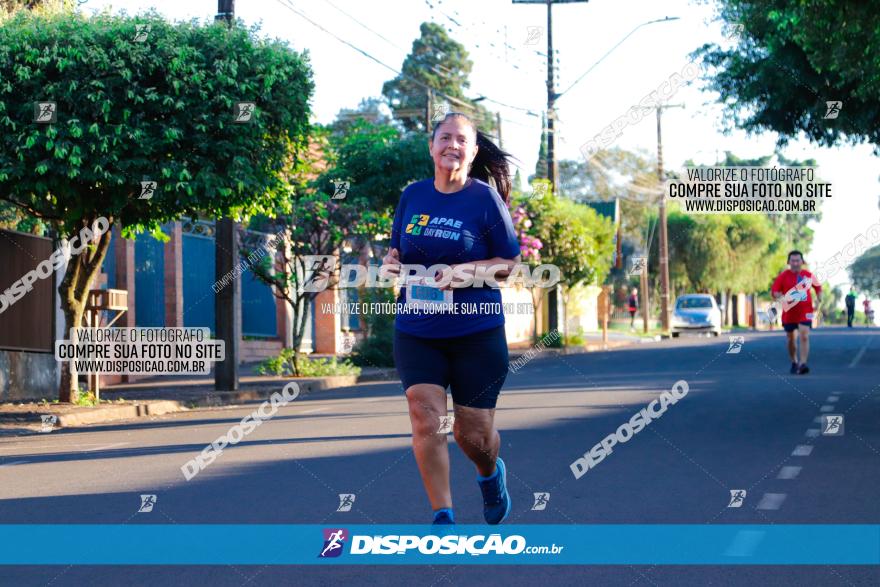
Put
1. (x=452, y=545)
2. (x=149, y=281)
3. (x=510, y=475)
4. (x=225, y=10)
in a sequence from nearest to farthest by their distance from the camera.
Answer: (x=452, y=545) → (x=510, y=475) → (x=225, y=10) → (x=149, y=281)

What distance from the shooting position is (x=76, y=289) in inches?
634

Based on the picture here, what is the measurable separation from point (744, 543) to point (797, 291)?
12.1m

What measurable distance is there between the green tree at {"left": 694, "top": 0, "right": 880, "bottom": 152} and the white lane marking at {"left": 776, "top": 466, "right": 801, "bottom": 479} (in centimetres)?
608

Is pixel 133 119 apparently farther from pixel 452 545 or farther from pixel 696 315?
pixel 696 315

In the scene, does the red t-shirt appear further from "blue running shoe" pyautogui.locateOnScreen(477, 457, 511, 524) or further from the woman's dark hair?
"blue running shoe" pyautogui.locateOnScreen(477, 457, 511, 524)

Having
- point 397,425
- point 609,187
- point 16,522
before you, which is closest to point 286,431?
point 397,425

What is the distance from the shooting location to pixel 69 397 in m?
15.8

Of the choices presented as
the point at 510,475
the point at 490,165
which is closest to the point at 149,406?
the point at 510,475

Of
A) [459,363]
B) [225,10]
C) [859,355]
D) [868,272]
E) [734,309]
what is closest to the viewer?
[459,363]

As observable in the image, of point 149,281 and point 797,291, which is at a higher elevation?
point 149,281

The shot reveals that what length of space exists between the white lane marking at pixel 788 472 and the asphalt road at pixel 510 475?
0.07ft

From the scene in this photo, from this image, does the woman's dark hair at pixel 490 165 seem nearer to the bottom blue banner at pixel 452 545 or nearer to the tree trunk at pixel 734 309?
the bottom blue banner at pixel 452 545

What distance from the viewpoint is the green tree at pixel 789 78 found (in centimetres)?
1420

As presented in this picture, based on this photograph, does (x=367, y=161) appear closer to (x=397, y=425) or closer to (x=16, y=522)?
(x=397, y=425)
